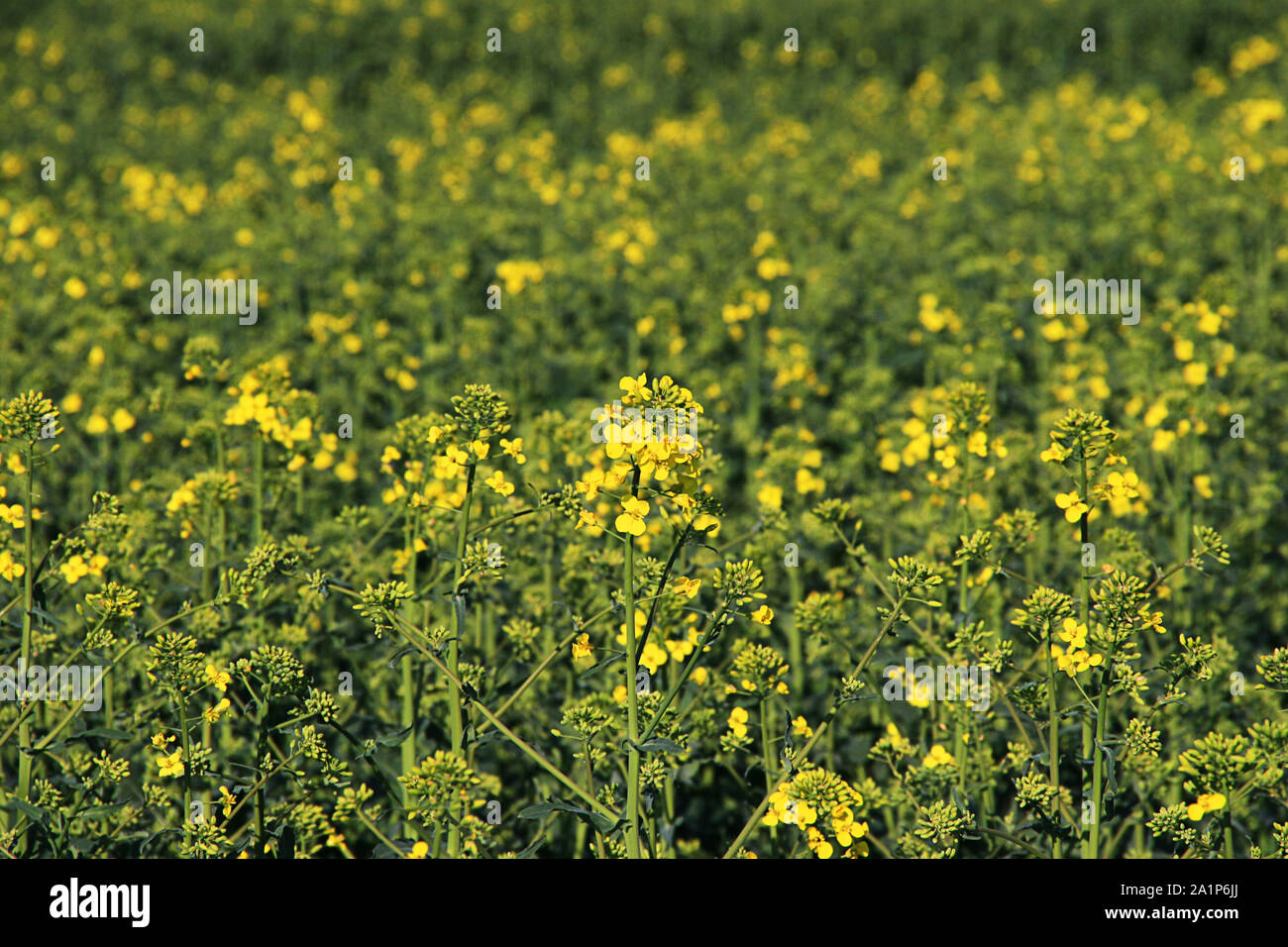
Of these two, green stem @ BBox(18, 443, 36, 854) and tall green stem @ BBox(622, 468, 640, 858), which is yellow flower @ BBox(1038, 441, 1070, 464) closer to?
tall green stem @ BBox(622, 468, 640, 858)

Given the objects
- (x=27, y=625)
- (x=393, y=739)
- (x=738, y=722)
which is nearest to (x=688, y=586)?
(x=738, y=722)

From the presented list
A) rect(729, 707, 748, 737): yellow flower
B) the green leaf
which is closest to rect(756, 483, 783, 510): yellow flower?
rect(729, 707, 748, 737): yellow flower

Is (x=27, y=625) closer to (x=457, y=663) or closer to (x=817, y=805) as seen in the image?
(x=457, y=663)

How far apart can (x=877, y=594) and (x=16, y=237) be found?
20.3 feet

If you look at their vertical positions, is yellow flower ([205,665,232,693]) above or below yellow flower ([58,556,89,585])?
below

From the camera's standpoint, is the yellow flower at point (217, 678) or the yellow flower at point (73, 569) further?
the yellow flower at point (73, 569)

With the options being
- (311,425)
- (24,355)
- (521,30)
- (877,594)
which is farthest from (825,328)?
(521,30)

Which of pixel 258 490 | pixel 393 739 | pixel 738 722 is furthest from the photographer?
pixel 258 490

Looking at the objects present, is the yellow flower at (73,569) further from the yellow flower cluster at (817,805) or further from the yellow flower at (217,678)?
the yellow flower cluster at (817,805)

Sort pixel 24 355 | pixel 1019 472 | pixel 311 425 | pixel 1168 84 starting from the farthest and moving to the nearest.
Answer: pixel 1168 84 < pixel 24 355 < pixel 1019 472 < pixel 311 425

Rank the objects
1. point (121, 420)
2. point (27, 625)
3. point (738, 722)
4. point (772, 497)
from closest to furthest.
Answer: point (27, 625), point (738, 722), point (772, 497), point (121, 420)

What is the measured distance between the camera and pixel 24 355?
6.20m

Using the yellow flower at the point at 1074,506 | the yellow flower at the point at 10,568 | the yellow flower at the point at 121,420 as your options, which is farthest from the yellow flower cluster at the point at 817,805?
the yellow flower at the point at 121,420

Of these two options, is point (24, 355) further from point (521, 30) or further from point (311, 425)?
point (521, 30)
